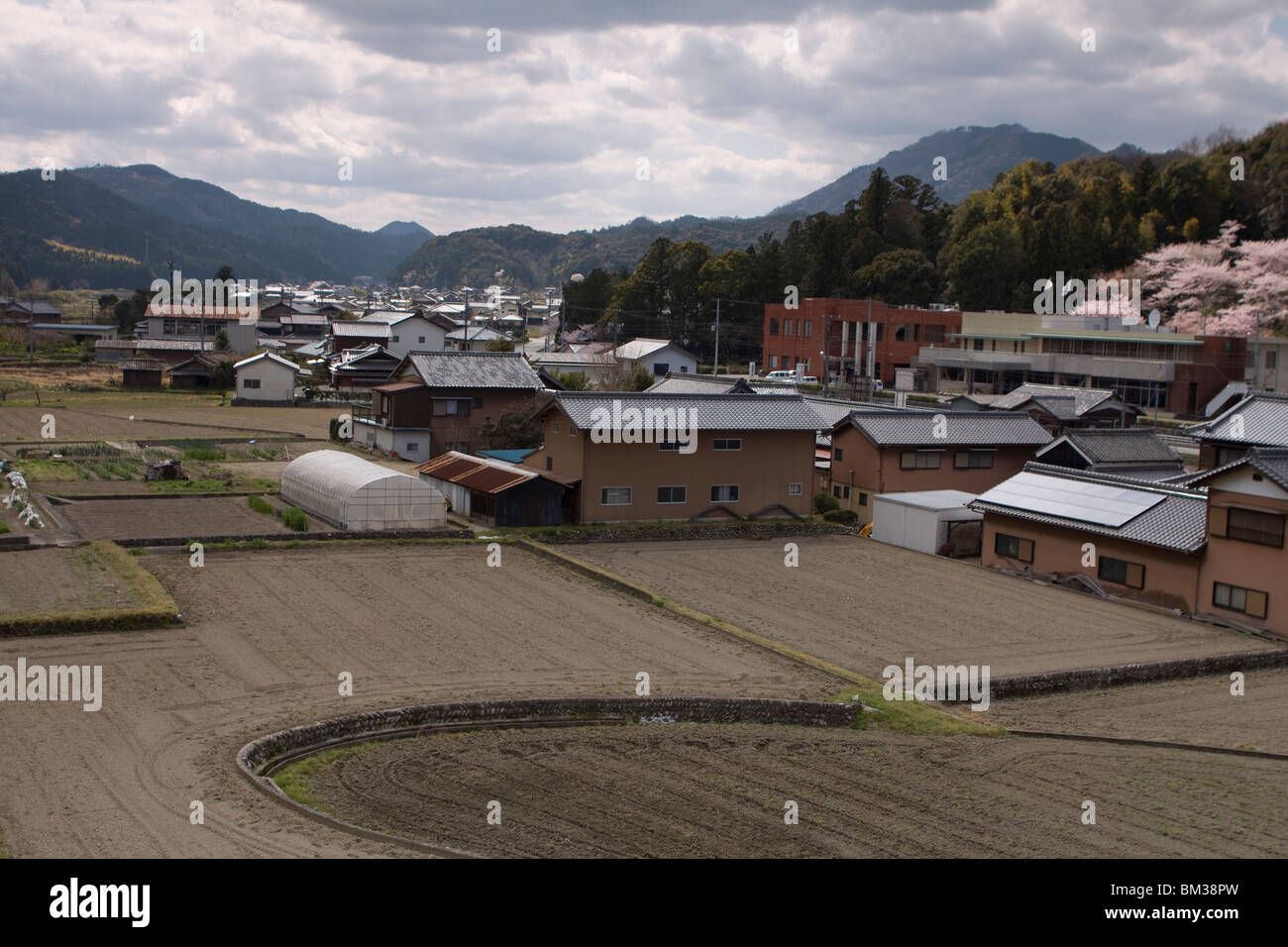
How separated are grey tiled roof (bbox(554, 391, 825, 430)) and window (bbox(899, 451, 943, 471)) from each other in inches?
86.3

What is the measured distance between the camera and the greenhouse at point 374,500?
2370 centimetres

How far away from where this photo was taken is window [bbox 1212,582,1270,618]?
18.5 m

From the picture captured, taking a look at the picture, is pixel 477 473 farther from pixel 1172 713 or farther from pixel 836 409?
pixel 1172 713

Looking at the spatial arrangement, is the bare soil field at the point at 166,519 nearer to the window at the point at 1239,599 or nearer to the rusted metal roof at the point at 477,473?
the rusted metal roof at the point at 477,473

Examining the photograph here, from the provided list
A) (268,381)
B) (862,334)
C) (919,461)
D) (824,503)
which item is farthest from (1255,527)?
(268,381)

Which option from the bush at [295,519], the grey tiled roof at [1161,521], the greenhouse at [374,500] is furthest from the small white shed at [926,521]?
the bush at [295,519]

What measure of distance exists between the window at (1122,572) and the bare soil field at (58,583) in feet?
55.0

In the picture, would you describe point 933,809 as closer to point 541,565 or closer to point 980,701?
point 980,701

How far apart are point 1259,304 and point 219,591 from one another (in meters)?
Answer: 49.7

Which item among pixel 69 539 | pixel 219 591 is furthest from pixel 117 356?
pixel 219 591

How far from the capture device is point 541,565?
21656 mm

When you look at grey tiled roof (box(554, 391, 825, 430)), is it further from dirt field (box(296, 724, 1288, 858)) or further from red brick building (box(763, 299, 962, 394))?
red brick building (box(763, 299, 962, 394))

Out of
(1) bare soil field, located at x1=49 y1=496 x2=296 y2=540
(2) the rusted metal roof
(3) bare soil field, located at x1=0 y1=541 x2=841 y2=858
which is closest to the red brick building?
(2) the rusted metal roof

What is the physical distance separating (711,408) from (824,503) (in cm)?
411
